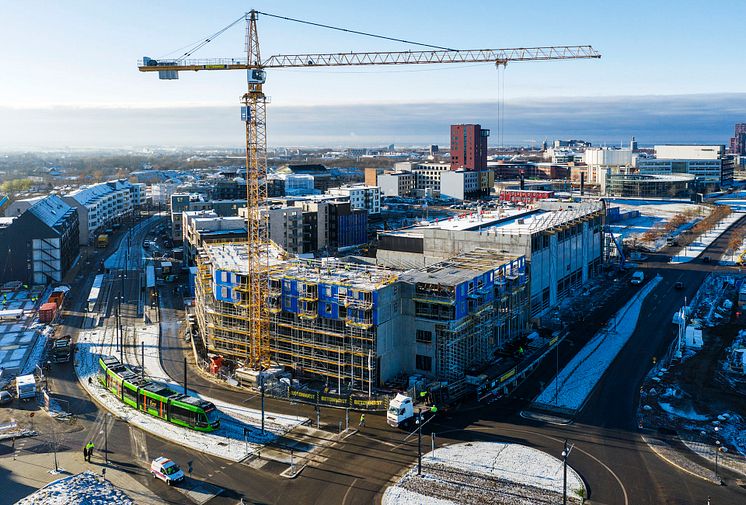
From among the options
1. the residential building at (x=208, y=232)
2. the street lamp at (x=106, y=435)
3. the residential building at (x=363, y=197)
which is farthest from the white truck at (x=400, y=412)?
the residential building at (x=363, y=197)

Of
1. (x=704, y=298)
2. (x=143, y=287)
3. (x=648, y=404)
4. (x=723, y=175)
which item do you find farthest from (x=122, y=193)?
(x=723, y=175)

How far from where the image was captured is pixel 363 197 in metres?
106

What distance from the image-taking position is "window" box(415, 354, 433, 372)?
120ft

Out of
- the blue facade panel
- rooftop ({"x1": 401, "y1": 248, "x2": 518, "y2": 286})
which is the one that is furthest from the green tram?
the blue facade panel

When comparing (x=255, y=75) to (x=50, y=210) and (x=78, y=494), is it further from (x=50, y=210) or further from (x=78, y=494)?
(x=50, y=210)

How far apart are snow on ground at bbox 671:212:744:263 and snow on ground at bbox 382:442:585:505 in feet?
171

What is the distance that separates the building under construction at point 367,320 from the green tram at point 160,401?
7.16 metres

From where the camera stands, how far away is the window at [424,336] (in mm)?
36625

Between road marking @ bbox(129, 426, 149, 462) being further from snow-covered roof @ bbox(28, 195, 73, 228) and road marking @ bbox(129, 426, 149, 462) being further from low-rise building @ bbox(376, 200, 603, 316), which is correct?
snow-covered roof @ bbox(28, 195, 73, 228)

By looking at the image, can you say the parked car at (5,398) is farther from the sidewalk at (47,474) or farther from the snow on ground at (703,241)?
the snow on ground at (703,241)

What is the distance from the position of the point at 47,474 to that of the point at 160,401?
20.1ft

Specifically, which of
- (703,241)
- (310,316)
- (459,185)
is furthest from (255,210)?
(459,185)

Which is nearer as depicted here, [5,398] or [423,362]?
[5,398]

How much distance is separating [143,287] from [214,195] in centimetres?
5621
